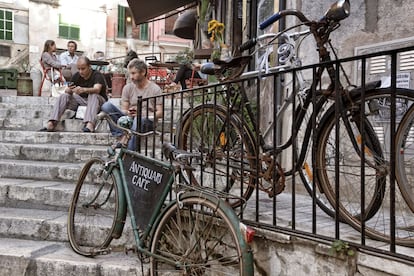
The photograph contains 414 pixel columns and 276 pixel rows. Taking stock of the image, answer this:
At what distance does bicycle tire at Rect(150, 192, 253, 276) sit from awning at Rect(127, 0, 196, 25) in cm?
824

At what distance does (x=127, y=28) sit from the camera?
2792cm

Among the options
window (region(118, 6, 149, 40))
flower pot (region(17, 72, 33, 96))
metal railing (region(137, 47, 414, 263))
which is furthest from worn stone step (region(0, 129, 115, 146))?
window (region(118, 6, 149, 40))

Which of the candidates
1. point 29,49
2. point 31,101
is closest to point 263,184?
point 31,101

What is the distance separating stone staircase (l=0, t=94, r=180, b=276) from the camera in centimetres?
320

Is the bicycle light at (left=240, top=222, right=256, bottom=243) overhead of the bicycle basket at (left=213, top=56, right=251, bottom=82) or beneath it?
beneath

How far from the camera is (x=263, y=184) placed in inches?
129

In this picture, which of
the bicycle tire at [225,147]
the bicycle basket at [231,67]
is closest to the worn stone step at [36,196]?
the bicycle tire at [225,147]

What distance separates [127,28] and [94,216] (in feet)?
85.1

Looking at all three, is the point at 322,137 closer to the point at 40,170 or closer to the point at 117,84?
the point at 40,170

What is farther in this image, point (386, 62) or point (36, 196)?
point (36, 196)

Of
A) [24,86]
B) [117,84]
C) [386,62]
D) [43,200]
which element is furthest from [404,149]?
[24,86]

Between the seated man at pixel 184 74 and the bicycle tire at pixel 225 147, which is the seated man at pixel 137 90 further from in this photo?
the seated man at pixel 184 74

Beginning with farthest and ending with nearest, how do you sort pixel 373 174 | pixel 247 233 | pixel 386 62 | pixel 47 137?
pixel 47 137
pixel 386 62
pixel 373 174
pixel 247 233

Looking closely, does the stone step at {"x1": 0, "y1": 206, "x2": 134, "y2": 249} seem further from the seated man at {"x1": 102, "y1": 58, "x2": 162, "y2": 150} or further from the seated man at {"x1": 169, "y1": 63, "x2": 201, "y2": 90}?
the seated man at {"x1": 169, "y1": 63, "x2": 201, "y2": 90}
